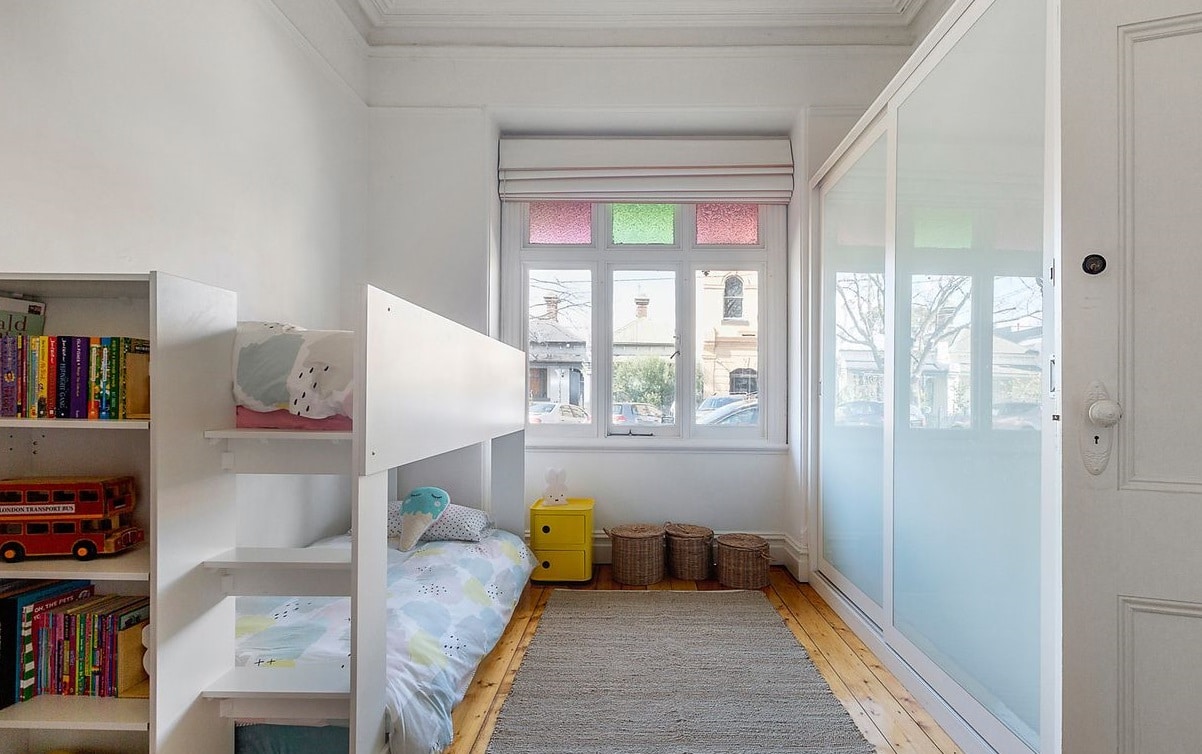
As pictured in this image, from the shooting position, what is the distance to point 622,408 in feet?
11.2

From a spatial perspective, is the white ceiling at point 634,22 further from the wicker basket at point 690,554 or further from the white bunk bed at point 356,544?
the wicker basket at point 690,554

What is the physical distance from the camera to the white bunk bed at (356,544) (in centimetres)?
116

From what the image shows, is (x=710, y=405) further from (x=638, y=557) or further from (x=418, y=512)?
(x=418, y=512)

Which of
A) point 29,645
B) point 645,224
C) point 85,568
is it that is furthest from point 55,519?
point 645,224

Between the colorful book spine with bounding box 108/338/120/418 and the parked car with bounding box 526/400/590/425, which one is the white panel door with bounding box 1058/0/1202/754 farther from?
the parked car with bounding box 526/400/590/425

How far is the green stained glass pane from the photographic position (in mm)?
3408

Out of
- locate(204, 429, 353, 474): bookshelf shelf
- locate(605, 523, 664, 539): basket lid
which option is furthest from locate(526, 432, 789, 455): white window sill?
locate(204, 429, 353, 474): bookshelf shelf

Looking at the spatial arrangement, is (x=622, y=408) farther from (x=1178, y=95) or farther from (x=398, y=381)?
(x=1178, y=95)

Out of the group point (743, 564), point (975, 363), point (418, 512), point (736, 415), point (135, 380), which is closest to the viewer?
point (135, 380)

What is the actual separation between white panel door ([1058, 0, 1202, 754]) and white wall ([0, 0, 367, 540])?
1.75 m

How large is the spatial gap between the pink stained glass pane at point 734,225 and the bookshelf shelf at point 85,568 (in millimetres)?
2860

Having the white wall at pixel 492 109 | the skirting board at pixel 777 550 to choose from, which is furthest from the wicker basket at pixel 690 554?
the white wall at pixel 492 109

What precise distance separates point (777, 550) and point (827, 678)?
126 centimetres

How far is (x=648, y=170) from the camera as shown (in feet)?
10.5
